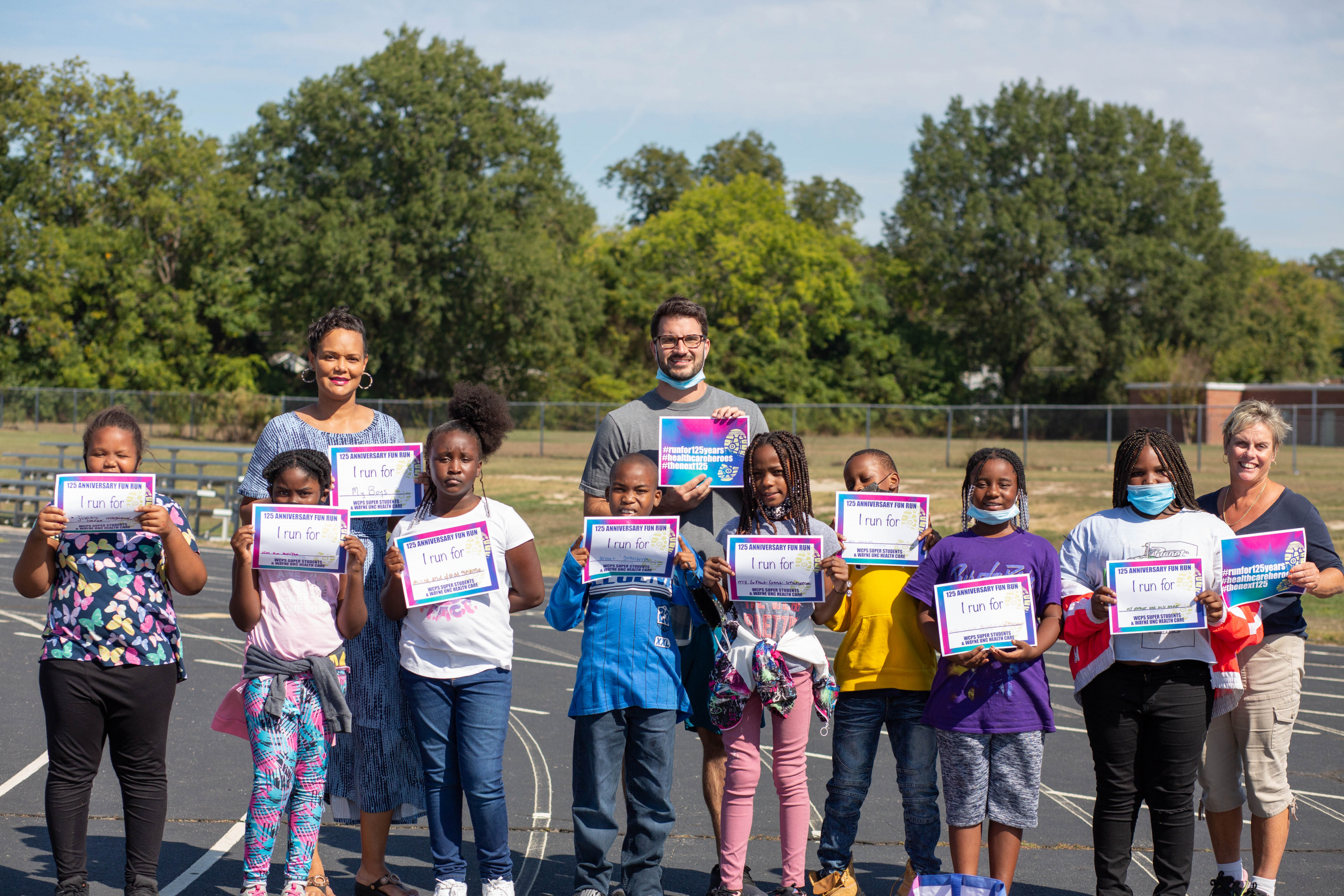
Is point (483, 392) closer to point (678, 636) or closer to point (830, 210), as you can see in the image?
point (678, 636)

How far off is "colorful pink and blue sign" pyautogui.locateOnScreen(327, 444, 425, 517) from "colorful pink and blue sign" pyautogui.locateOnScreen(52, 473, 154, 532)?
691mm

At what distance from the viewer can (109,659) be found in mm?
4418

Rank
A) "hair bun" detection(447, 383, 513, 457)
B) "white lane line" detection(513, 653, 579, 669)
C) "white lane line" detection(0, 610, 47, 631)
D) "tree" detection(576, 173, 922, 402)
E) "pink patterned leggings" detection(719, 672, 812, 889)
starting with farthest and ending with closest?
"tree" detection(576, 173, 922, 402) → "white lane line" detection(0, 610, 47, 631) → "white lane line" detection(513, 653, 579, 669) → "hair bun" detection(447, 383, 513, 457) → "pink patterned leggings" detection(719, 672, 812, 889)

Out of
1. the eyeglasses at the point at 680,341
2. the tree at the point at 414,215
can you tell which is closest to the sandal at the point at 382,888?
the eyeglasses at the point at 680,341

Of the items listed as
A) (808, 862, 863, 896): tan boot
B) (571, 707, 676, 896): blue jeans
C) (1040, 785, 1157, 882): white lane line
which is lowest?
(1040, 785, 1157, 882): white lane line

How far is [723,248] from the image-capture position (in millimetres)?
59469

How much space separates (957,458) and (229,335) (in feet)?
119

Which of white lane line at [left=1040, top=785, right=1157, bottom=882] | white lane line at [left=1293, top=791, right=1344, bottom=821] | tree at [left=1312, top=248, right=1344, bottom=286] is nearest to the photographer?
white lane line at [left=1040, top=785, right=1157, bottom=882]

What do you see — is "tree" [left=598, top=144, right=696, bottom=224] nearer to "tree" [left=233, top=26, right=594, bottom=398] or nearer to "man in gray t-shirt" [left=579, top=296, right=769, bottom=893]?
"tree" [left=233, top=26, right=594, bottom=398]

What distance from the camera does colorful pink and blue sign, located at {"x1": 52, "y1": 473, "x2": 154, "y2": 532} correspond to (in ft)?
14.1

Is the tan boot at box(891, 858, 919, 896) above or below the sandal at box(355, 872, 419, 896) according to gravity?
above

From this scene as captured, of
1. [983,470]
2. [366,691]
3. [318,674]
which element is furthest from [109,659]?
[983,470]

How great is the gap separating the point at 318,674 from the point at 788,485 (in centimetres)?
205

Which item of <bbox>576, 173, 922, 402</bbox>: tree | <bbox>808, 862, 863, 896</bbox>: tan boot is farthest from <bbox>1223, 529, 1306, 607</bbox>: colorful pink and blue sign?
<bbox>576, 173, 922, 402</bbox>: tree
